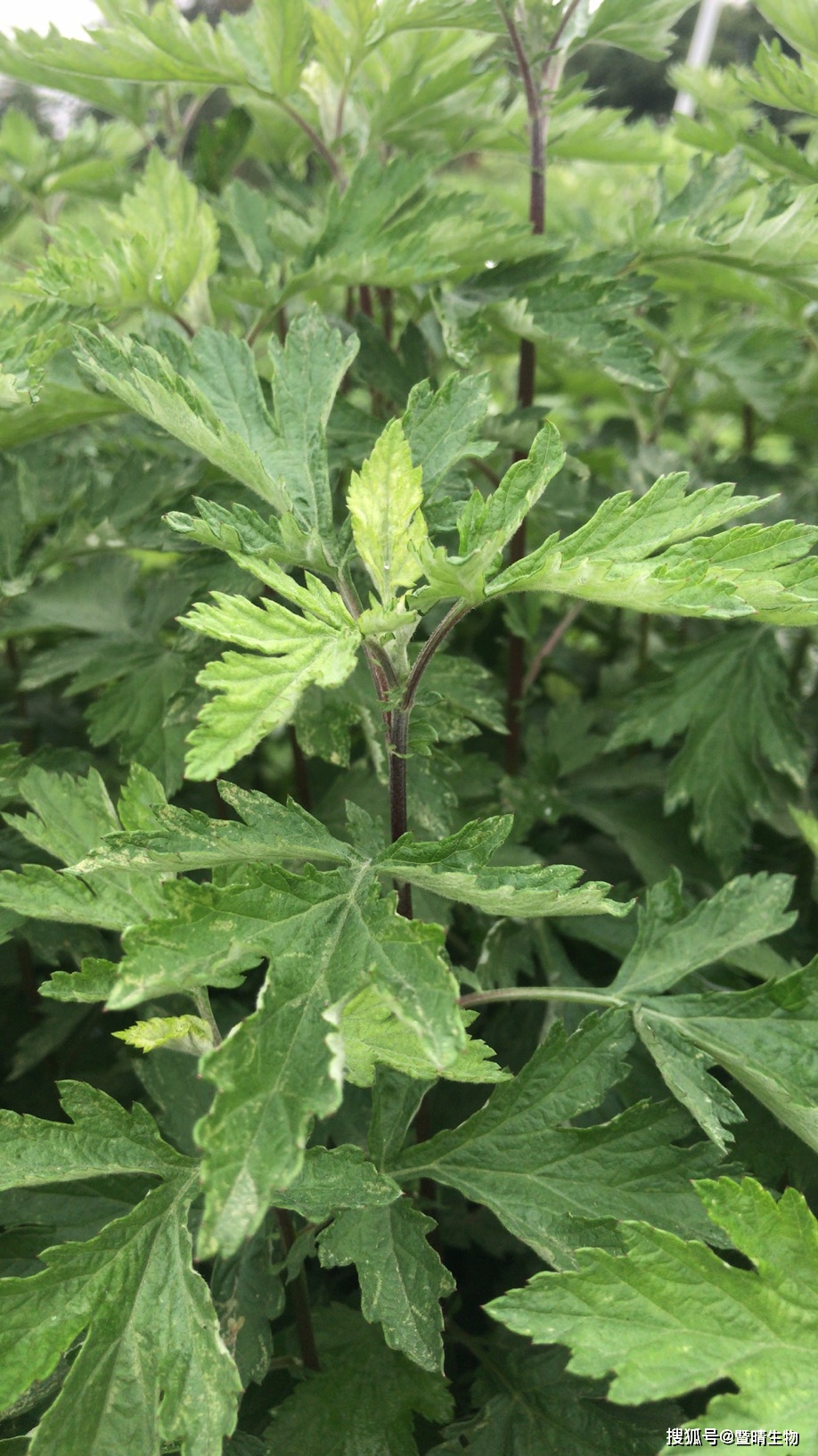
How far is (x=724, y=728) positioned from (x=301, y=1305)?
73cm

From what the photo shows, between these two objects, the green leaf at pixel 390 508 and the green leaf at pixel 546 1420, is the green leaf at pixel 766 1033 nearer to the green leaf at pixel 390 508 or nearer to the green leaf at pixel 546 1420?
the green leaf at pixel 546 1420

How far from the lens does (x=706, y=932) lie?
2.74ft

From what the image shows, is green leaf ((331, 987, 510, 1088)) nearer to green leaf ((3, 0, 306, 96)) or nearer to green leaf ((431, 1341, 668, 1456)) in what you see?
green leaf ((431, 1341, 668, 1456))

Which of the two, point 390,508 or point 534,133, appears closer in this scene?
point 390,508

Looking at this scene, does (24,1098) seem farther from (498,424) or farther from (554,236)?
(554,236)

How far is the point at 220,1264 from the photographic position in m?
0.81

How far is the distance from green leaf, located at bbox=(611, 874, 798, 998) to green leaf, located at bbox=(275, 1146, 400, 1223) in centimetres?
26

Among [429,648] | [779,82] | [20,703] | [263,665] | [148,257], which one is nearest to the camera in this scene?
[263,665]

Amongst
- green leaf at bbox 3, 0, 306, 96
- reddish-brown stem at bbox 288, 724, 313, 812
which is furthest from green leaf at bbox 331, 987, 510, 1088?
green leaf at bbox 3, 0, 306, 96

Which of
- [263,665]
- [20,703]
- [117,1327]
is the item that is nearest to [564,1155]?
[117,1327]

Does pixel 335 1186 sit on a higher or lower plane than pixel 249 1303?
higher

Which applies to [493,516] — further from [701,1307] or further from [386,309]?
[386,309]

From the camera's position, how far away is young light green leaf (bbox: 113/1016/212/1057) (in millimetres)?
707

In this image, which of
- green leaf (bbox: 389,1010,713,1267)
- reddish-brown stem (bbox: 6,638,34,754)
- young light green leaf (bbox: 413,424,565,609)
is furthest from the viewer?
reddish-brown stem (bbox: 6,638,34,754)
